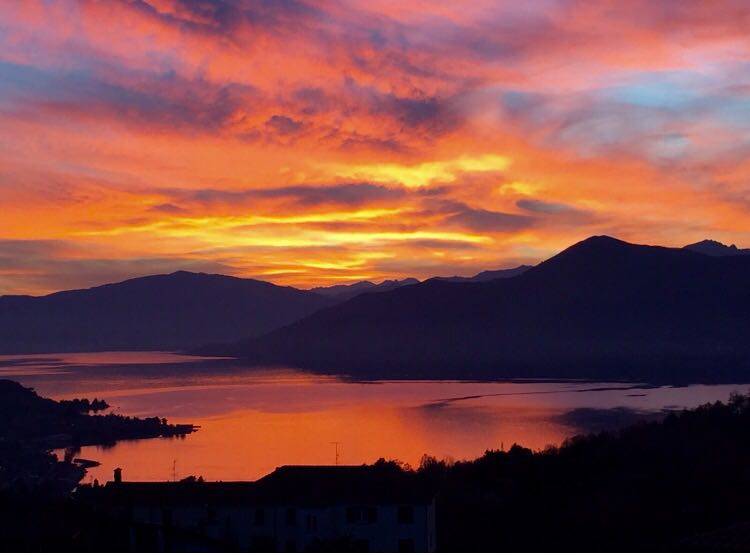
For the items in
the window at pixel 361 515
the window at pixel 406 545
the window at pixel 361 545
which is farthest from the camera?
the window at pixel 361 515

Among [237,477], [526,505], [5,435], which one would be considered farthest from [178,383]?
[526,505]

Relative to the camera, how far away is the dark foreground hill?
15725cm

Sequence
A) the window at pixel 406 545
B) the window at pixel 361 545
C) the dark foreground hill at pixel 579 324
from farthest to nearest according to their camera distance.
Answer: the dark foreground hill at pixel 579 324
the window at pixel 406 545
the window at pixel 361 545

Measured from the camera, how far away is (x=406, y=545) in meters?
19.3

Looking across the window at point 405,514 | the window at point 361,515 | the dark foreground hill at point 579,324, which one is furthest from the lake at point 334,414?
the dark foreground hill at point 579,324

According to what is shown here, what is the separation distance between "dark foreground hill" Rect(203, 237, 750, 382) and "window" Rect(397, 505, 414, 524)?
117 meters

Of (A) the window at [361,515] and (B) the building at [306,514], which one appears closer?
(B) the building at [306,514]

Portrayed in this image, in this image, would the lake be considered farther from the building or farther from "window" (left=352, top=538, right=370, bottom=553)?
"window" (left=352, top=538, right=370, bottom=553)

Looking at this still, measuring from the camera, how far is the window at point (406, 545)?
19.3 m

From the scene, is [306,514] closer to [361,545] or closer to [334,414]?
[361,545]

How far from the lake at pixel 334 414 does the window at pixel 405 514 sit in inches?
807

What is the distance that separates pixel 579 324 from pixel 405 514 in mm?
163630

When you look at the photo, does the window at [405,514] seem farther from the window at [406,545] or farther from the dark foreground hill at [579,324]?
the dark foreground hill at [579,324]

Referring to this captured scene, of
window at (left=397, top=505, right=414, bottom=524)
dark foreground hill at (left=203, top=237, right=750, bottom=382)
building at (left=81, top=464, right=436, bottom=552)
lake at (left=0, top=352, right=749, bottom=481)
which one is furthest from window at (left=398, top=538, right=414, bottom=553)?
dark foreground hill at (left=203, top=237, right=750, bottom=382)
